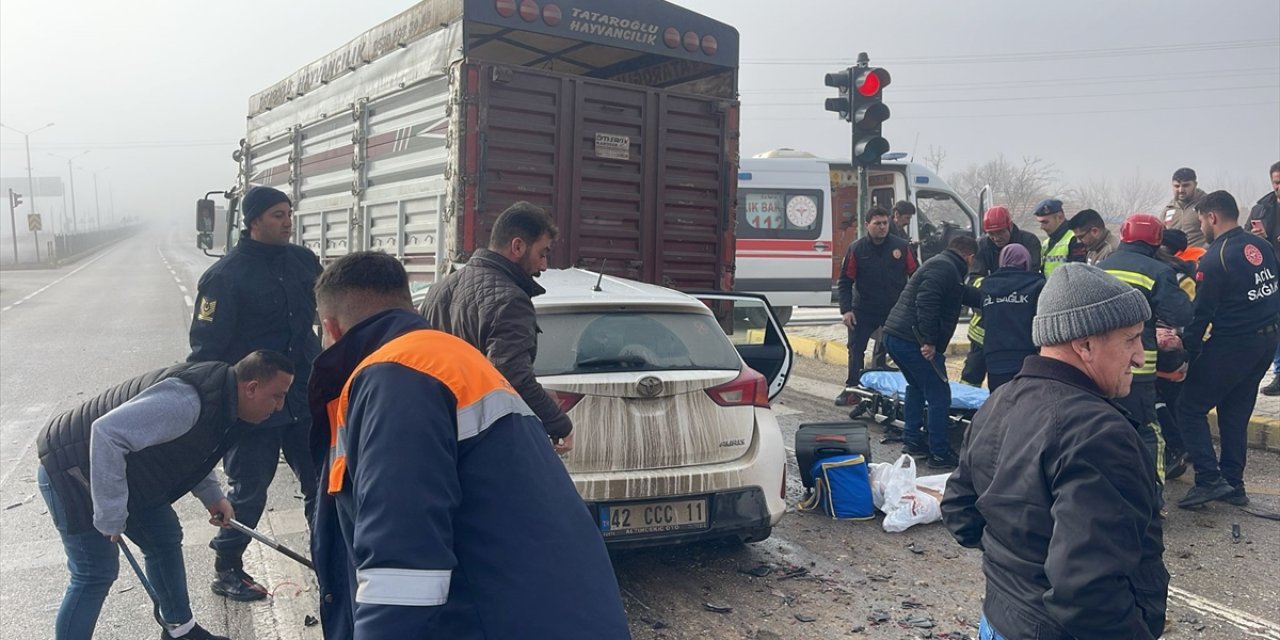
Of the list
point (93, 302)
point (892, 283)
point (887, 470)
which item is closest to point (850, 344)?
point (892, 283)

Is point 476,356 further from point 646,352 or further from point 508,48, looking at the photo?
point 508,48

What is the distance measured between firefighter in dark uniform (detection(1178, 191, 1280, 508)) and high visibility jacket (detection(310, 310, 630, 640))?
199 inches

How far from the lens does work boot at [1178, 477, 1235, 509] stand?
5.35 m

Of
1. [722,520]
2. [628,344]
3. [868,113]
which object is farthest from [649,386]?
[868,113]

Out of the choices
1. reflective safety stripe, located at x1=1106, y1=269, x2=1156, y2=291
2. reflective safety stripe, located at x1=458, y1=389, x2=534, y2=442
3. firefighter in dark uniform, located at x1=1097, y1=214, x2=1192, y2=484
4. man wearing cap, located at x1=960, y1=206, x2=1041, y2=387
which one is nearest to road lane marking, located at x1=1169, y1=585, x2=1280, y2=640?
firefighter in dark uniform, located at x1=1097, y1=214, x2=1192, y2=484

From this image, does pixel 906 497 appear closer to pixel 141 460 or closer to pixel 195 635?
pixel 195 635

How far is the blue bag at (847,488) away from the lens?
17.3 feet

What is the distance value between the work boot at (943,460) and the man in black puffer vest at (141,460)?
4564mm

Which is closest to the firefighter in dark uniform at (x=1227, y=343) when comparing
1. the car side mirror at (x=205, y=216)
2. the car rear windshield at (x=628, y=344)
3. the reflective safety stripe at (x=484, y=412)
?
the car rear windshield at (x=628, y=344)

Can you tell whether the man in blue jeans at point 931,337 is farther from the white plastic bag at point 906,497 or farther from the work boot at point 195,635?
the work boot at point 195,635

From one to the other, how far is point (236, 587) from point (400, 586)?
304 centimetres

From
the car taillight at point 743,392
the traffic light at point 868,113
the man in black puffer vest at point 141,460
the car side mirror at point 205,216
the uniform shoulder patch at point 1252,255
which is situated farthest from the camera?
the car side mirror at point 205,216

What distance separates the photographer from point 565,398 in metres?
3.95

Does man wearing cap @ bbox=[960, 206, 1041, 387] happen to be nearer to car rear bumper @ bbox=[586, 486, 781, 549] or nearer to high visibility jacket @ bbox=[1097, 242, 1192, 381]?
high visibility jacket @ bbox=[1097, 242, 1192, 381]
